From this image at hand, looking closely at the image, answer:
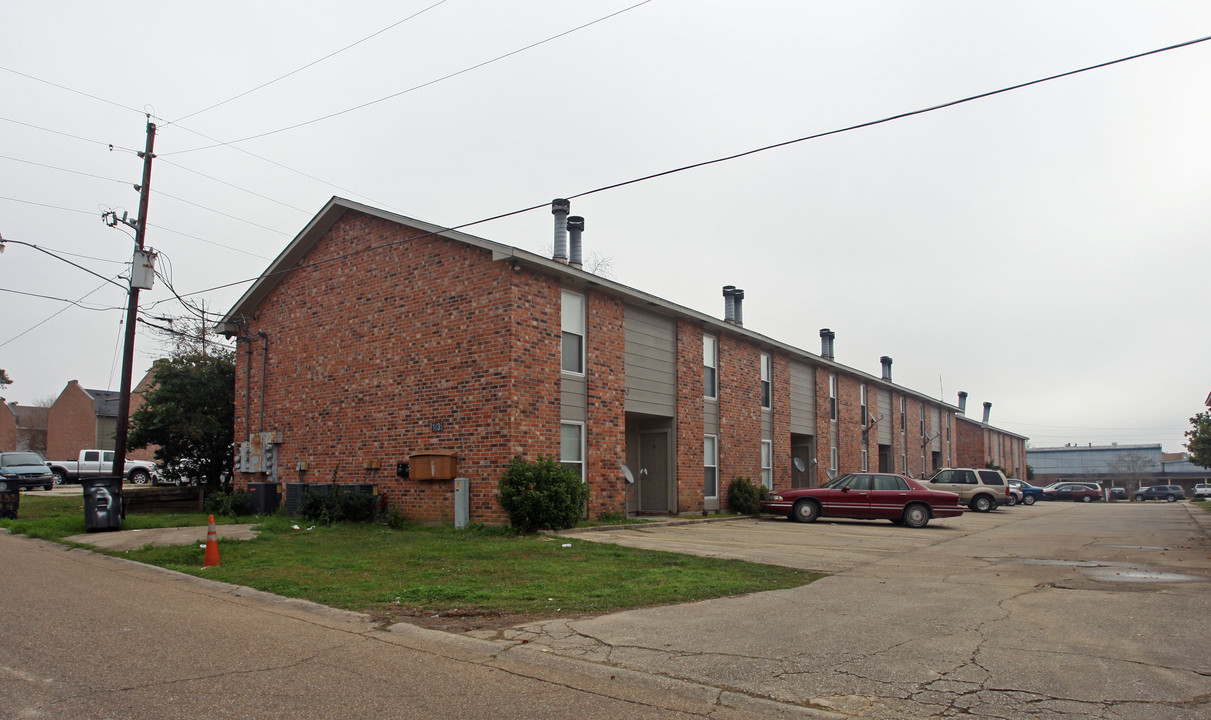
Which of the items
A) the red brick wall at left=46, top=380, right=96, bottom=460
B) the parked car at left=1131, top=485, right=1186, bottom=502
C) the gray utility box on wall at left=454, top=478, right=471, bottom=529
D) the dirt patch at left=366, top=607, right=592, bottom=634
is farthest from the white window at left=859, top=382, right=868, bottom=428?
the red brick wall at left=46, top=380, right=96, bottom=460

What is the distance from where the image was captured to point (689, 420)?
21.8m

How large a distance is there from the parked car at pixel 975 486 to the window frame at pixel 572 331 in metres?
19.6

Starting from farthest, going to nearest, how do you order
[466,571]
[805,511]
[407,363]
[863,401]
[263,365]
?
Answer: [863,401], [263,365], [805,511], [407,363], [466,571]

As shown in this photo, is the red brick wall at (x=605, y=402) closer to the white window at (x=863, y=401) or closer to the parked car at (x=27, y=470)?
the white window at (x=863, y=401)

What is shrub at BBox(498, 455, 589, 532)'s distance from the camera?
574 inches

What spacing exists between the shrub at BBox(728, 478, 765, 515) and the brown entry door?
2958 mm

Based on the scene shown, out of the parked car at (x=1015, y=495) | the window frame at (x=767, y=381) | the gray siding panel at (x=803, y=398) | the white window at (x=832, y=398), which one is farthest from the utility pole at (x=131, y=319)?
the parked car at (x=1015, y=495)

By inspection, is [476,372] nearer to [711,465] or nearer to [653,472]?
[653,472]

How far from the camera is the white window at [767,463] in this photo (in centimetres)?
2617

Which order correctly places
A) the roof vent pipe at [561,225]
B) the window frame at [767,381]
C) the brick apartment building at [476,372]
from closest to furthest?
the brick apartment building at [476,372]
the roof vent pipe at [561,225]
the window frame at [767,381]

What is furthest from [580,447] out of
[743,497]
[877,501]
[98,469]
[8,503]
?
[98,469]

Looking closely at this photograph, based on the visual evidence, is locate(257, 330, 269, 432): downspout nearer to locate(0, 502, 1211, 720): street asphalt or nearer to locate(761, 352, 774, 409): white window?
locate(0, 502, 1211, 720): street asphalt

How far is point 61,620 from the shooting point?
7.66 metres

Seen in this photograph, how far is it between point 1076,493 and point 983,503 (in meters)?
27.7
